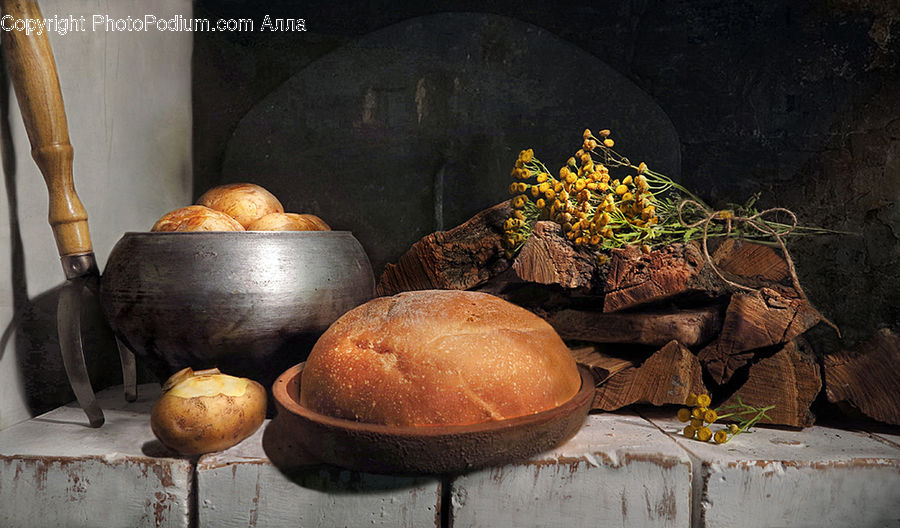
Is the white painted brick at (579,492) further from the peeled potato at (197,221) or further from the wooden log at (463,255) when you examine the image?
the peeled potato at (197,221)

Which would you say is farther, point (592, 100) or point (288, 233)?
point (592, 100)

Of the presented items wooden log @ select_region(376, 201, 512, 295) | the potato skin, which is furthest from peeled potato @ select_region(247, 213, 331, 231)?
the potato skin

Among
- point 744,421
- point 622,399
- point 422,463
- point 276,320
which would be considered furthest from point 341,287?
point 744,421

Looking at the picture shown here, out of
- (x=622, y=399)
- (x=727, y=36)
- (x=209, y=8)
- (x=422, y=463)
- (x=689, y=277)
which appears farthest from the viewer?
(x=209, y=8)

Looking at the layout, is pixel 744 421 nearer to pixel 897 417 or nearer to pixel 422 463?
pixel 897 417

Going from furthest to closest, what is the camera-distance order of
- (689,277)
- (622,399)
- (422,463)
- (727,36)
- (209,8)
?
(209,8) < (727,36) < (622,399) < (689,277) < (422,463)

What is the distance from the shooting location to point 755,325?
1.42 meters

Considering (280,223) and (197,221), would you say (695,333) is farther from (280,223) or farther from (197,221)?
(197,221)

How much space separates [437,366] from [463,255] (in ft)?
1.99

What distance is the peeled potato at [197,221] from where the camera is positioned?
143 cm

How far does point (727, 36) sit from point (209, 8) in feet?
6.15

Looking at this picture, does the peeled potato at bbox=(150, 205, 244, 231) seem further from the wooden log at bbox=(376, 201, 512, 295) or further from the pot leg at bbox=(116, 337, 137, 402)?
the wooden log at bbox=(376, 201, 512, 295)

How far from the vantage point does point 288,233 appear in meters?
1.43

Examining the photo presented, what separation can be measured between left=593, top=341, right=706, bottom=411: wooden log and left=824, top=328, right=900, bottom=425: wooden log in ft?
1.09
